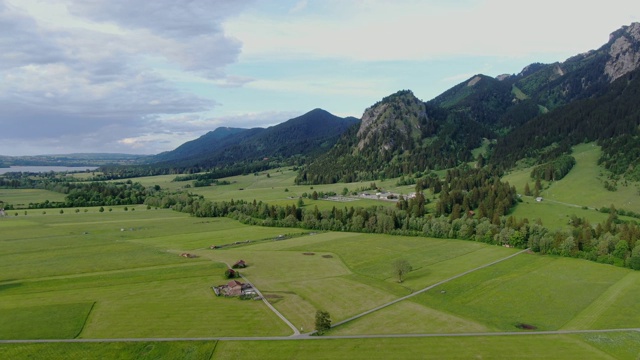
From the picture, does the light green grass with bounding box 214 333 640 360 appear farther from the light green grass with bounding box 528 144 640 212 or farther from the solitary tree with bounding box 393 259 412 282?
the light green grass with bounding box 528 144 640 212

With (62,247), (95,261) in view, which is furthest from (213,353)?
(62,247)

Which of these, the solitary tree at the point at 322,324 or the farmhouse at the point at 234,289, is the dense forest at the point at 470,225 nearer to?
the farmhouse at the point at 234,289

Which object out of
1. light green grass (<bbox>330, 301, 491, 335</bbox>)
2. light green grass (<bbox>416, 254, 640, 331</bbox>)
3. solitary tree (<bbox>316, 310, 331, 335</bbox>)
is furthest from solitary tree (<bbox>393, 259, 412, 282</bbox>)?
solitary tree (<bbox>316, 310, 331, 335</bbox>)

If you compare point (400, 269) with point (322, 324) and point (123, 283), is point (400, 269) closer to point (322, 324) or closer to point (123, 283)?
point (322, 324)

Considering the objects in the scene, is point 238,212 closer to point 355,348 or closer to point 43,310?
point 43,310

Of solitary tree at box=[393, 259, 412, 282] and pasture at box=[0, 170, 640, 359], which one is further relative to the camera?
solitary tree at box=[393, 259, 412, 282]

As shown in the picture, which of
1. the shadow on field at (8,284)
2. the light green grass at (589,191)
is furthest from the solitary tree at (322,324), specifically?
the light green grass at (589,191)

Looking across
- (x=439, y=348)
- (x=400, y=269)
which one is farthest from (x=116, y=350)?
(x=400, y=269)
